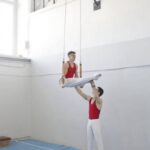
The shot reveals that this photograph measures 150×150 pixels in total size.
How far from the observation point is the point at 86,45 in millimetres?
6109

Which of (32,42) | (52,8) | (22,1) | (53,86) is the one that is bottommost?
(53,86)

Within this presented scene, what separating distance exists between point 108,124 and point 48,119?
6.35 ft

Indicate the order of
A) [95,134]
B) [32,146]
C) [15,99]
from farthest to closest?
[15,99] → [32,146] → [95,134]

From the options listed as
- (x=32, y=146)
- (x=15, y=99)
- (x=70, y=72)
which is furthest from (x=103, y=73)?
(x=15, y=99)

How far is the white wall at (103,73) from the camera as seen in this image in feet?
16.6

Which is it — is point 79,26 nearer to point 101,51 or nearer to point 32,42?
point 101,51

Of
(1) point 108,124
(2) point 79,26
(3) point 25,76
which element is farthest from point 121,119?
(3) point 25,76

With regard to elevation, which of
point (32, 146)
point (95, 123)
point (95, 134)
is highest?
point (95, 123)

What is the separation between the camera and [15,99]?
23.7 feet

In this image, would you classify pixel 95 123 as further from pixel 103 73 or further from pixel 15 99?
pixel 15 99

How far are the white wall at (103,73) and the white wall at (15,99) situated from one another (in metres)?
0.21

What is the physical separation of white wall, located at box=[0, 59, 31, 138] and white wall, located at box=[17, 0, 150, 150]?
21cm

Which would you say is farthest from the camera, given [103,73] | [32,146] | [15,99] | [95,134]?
[15,99]

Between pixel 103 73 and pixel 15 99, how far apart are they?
2.68m
